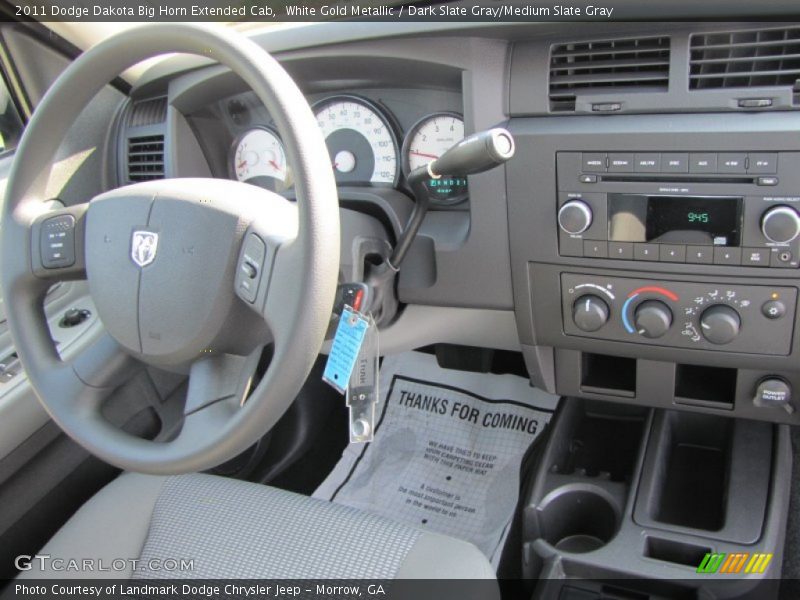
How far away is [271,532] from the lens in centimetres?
111

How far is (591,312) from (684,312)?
0.14 m

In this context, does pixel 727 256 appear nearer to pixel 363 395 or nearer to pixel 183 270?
pixel 363 395

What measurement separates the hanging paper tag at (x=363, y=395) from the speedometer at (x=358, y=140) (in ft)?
1.18

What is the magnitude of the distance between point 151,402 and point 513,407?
32.0 inches

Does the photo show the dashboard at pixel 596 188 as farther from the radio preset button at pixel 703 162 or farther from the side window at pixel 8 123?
the side window at pixel 8 123

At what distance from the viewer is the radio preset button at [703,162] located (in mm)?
1036

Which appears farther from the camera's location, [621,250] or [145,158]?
[145,158]

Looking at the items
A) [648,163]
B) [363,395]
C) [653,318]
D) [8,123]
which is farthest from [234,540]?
[8,123]

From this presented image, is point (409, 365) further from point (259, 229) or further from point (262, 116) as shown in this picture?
point (259, 229)

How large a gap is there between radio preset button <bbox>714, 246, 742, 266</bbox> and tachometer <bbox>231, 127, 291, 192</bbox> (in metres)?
0.78

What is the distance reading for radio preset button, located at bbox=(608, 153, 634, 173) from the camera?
1.08 meters

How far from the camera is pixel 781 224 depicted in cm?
102

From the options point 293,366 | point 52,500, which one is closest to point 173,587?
point 293,366

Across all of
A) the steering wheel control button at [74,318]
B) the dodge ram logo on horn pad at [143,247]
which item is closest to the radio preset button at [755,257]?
the dodge ram logo on horn pad at [143,247]
